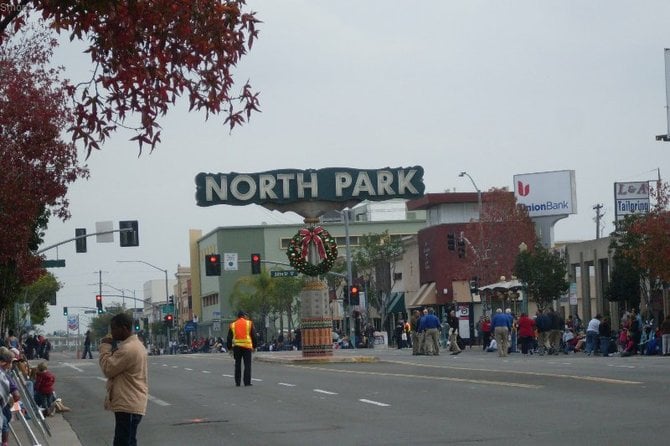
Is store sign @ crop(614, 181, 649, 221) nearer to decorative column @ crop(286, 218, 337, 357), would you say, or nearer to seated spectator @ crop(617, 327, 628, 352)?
seated spectator @ crop(617, 327, 628, 352)

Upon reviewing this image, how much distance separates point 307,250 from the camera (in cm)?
4809

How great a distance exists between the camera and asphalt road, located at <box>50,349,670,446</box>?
1697cm

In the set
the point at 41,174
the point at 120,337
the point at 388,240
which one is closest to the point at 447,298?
the point at 388,240

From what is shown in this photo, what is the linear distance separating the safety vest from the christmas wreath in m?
17.9

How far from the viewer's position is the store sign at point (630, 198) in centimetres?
6688

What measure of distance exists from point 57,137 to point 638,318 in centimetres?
2515

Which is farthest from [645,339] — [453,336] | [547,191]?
[547,191]

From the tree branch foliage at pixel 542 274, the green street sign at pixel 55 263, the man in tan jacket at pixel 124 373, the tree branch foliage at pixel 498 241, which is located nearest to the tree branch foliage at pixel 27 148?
the man in tan jacket at pixel 124 373

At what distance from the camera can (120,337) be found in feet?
41.4

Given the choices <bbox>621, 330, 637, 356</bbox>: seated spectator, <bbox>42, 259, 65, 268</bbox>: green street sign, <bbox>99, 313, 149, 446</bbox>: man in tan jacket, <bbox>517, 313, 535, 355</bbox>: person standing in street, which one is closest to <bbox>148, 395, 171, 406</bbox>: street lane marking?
<bbox>99, 313, 149, 446</bbox>: man in tan jacket

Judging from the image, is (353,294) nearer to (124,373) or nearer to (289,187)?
(289,187)

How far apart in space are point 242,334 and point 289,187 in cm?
1994

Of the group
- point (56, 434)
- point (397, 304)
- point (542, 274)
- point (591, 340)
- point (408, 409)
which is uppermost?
point (542, 274)

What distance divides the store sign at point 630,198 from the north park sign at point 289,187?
19.8 m
